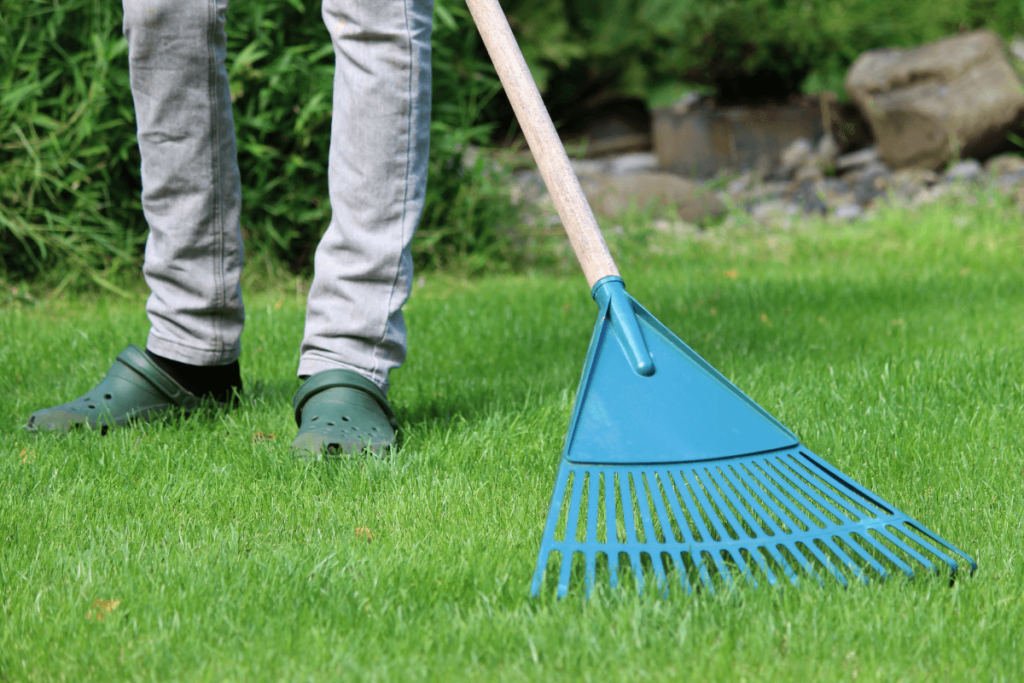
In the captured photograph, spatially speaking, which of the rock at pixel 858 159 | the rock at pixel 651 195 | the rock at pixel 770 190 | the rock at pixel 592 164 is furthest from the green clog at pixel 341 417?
the rock at pixel 858 159


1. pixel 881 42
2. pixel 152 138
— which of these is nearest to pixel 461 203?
pixel 152 138

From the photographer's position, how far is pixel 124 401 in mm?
1973

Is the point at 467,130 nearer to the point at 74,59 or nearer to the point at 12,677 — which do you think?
the point at 74,59

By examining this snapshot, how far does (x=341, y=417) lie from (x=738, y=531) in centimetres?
83

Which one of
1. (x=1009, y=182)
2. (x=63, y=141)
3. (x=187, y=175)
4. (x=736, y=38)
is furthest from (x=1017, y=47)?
(x=187, y=175)

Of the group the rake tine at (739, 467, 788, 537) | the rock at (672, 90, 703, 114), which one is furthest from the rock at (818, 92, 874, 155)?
the rake tine at (739, 467, 788, 537)

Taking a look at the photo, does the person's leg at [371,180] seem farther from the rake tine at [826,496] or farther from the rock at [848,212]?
the rock at [848,212]

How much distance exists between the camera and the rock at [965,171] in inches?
250

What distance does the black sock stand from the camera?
2.03 meters

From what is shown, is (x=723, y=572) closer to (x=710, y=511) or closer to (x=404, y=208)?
(x=710, y=511)

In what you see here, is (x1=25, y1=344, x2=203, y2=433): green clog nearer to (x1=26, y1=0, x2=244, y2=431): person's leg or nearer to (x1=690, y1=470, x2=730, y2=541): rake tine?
(x1=26, y1=0, x2=244, y2=431): person's leg

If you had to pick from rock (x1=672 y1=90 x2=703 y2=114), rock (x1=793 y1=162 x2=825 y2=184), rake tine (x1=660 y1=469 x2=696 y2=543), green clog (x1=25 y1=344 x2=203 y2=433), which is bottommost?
rock (x1=793 y1=162 x2=825 y2=184)

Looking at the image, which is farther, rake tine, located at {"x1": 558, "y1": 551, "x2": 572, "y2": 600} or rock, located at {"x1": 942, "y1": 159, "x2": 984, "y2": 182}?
rock, located at {"x1": 942, "y1": 159, "x2": 984, "y2": 182}

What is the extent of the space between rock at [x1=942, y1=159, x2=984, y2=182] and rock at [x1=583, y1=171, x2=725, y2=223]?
1.70 meters
